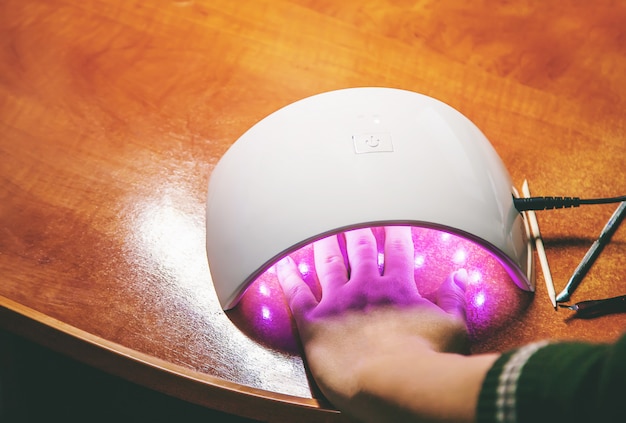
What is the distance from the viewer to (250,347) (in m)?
0.43

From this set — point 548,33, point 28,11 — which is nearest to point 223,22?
point 28,11

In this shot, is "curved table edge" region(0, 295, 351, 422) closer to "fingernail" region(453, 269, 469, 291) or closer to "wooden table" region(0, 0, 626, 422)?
"wooden table" region(0, 0, 626, 422)

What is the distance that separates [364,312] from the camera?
42cm

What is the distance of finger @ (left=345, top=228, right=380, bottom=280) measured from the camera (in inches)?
17.6

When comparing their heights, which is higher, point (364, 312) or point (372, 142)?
point (372, 142)

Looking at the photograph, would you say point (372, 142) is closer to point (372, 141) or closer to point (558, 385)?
point (372, 141)

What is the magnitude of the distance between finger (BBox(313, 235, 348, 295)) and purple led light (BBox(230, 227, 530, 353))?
0.03 ft

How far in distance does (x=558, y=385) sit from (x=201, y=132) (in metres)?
0.39

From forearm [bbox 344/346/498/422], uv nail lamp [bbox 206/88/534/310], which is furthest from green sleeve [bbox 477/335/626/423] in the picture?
uv nail lamp [bbox 206/88/534/310]

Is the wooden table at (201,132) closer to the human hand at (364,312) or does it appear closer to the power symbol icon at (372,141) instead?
the human hand at (364,312)

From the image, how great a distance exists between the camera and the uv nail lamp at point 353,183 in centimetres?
39

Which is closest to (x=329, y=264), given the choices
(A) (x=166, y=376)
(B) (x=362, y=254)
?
(B) (x=362, y=254)

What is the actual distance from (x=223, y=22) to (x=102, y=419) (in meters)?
0.51

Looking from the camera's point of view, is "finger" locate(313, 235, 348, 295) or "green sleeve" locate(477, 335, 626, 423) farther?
"finger" locate(313, 235, 348, 295)
